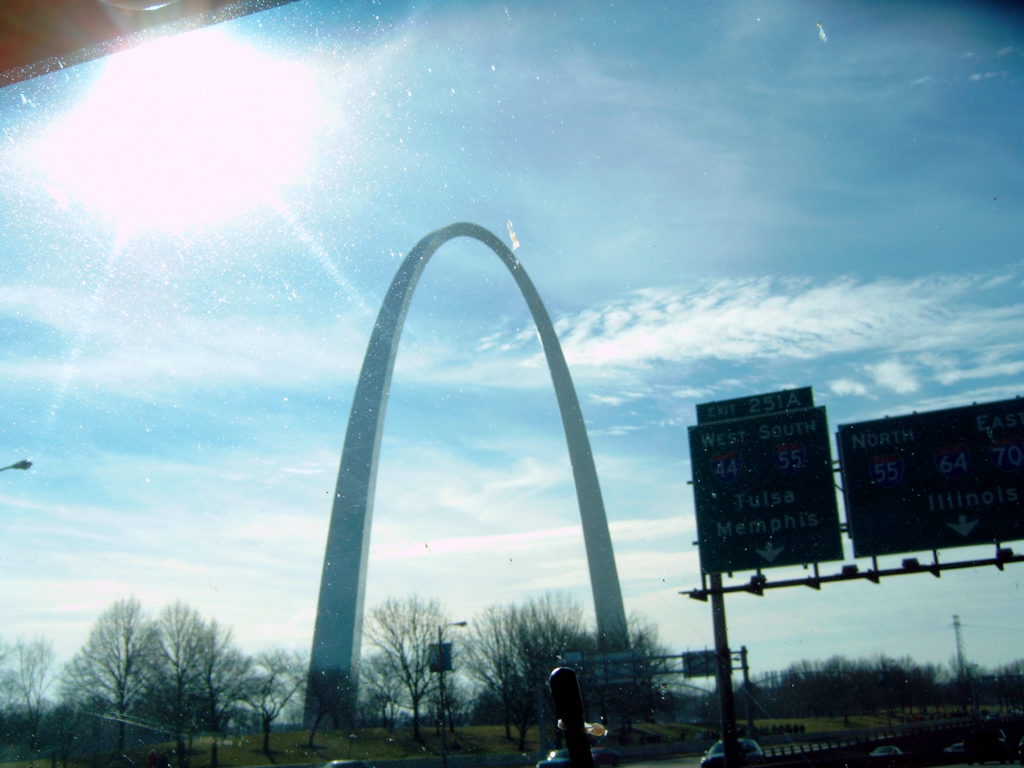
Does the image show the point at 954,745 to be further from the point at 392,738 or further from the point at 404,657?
the point at 404,657

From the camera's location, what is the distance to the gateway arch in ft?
107

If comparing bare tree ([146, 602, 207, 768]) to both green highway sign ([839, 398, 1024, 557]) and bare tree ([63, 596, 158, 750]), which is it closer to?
bare tree ([63, 596, 158, 750])

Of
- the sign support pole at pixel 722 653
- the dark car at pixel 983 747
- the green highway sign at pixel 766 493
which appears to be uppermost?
the green highway sign at pixel 766 493

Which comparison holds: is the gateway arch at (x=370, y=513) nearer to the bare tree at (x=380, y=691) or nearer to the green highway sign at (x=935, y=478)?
the bare tree at (x=380, y=691)

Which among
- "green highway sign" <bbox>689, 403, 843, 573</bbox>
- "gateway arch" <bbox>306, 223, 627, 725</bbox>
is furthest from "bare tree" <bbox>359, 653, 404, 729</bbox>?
"green highway sign" <bbox>689, 403, 843, 573</bbox>

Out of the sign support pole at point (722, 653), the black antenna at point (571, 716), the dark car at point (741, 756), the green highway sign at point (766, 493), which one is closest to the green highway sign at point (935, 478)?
the green highway sign at point (766, 493)

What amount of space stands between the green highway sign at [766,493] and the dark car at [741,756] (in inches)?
157

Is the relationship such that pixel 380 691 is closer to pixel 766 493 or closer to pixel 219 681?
pixel 219 681

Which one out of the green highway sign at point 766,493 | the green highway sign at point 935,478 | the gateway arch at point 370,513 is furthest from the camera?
the gateway arch at point 370,513

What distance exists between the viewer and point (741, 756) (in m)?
20.8

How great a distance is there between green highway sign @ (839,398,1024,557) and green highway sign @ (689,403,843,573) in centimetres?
47

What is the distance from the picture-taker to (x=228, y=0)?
169 inches

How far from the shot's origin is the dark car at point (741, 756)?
20.3 metres

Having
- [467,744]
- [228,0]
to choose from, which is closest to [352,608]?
[467,744]
